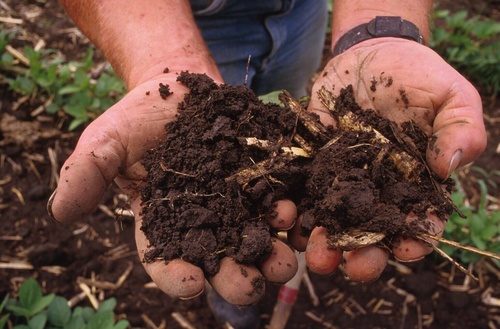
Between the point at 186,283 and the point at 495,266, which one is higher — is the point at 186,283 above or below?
above

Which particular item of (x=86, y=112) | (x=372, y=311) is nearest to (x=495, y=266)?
(x=372, y=311)

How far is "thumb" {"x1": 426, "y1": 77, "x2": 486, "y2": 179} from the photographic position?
1.68 m

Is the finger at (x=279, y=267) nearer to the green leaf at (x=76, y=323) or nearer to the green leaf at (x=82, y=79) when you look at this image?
the green leaf at (x=76, y=323)

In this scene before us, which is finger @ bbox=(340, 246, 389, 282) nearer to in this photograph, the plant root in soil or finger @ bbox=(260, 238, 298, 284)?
the plant root in soil

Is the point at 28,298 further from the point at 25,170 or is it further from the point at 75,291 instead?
the point at 25,170

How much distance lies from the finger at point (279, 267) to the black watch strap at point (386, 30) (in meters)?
1.19

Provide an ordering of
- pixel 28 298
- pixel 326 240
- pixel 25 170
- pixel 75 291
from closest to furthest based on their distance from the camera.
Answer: pixel 326 240 → pixel 28 298 → pixel 75 291 → pixel 25 170

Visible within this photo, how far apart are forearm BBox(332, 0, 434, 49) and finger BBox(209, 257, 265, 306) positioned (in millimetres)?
1451

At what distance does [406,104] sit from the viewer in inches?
76.2

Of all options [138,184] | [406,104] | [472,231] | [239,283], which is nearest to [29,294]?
[138,184]

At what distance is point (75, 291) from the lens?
2.78 metres

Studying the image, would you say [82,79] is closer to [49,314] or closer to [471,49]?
[49,314]

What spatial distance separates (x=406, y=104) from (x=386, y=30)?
49cm

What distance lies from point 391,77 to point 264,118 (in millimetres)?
566
